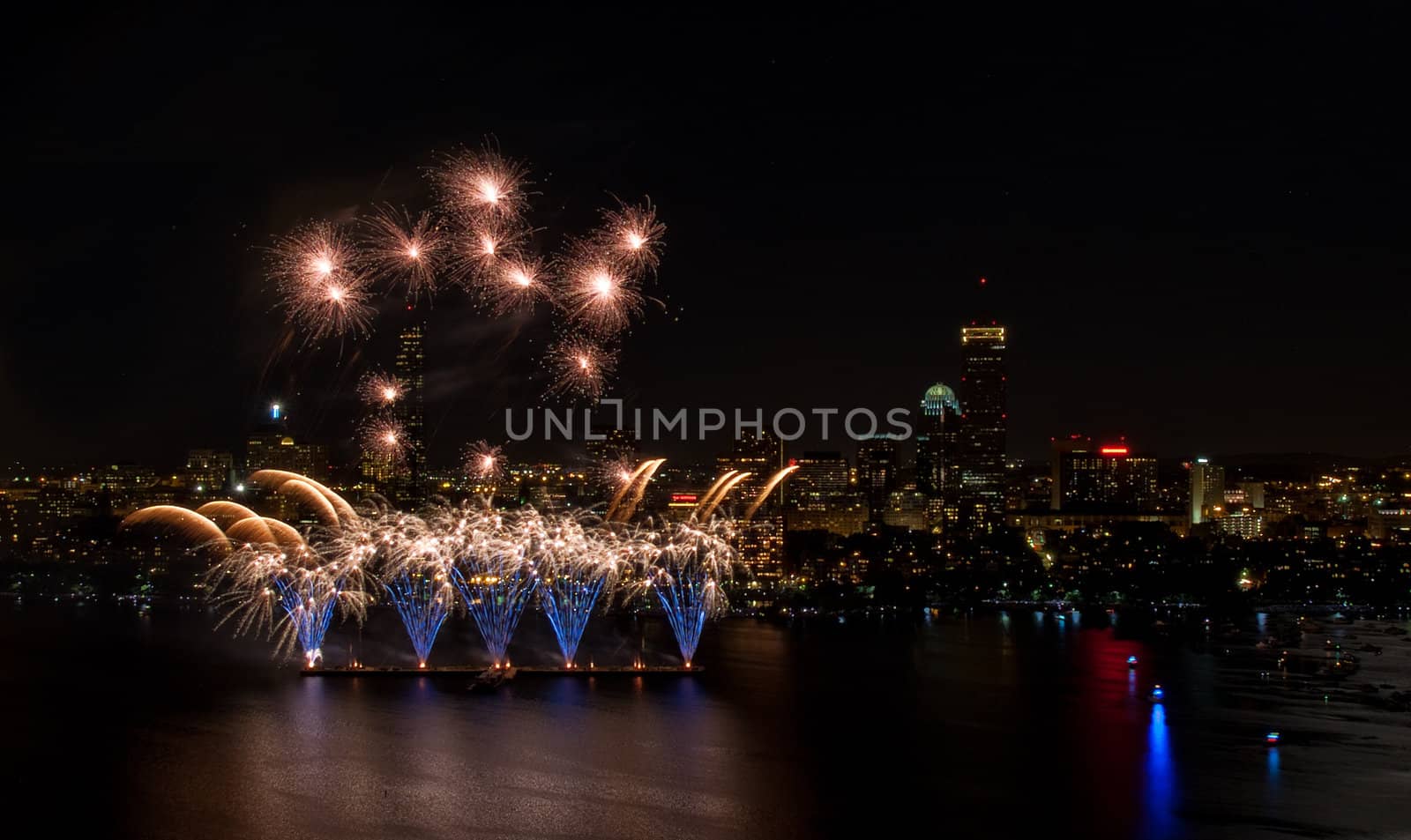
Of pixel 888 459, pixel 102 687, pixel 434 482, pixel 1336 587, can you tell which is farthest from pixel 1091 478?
pixel 102 687

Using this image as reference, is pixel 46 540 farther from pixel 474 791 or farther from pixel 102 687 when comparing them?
pixel 474 791

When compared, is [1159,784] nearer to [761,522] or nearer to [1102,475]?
[761,522]

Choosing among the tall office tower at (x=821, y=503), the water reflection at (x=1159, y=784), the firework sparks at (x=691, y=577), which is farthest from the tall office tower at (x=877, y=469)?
the water reflection at (x=1159, y=784)

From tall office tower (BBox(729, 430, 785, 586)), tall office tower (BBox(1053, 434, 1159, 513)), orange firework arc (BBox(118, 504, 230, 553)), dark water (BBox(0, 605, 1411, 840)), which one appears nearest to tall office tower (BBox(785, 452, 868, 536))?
tall office tower (BBox(729, 430, 785, 586))

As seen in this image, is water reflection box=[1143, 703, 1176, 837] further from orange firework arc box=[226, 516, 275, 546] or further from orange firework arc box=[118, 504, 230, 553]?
orange firework arc box=[118, 504, 230, 553]

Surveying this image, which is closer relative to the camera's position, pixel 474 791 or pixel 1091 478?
pixel 474 791

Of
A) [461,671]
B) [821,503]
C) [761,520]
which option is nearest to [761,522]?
[761,520]
